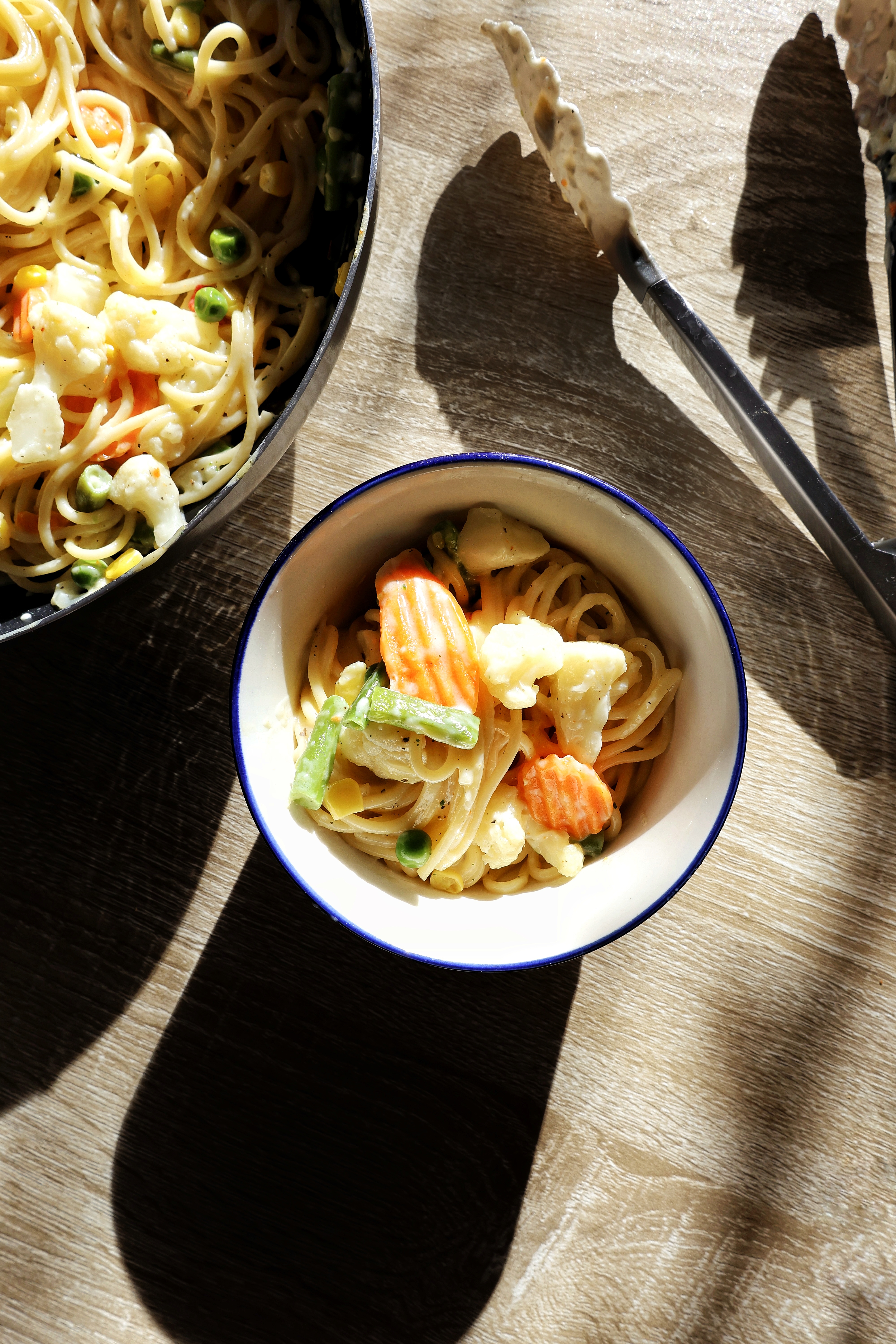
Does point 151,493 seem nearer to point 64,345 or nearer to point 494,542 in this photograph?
point 64,345

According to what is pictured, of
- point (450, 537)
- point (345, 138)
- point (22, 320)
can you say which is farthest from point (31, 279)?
point (450, 537)

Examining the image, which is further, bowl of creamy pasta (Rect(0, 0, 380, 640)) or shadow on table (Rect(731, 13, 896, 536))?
shadow on table (Rect(731, 13, 896, 536))

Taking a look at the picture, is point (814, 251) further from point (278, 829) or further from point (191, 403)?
point (278, 829)

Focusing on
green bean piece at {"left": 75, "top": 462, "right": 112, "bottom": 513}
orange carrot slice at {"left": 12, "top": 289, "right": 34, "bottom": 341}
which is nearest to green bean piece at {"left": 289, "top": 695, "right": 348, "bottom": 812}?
green bean piece at {"left": 75, "top": 462, "right": 112, "bottom": 513}

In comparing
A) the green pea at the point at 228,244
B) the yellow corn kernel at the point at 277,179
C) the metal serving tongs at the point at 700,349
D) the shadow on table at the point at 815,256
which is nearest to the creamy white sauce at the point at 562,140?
the metal serving tongs at the point at 700,349

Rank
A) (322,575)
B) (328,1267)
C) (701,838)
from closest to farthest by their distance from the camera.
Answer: (701,838)
(322,575)
(328,1267)

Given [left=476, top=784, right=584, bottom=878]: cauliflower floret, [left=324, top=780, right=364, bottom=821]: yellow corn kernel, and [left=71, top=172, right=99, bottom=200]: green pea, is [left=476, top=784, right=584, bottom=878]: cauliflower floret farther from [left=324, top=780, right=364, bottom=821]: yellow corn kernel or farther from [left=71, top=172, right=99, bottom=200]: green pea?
[left=71, top=172, right=99, bottom=200]: green pea

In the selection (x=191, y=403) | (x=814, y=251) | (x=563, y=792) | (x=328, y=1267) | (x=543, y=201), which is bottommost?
(x=328, y=1267)

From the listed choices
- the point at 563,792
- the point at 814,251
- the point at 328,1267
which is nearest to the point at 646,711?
the point at 563,792
